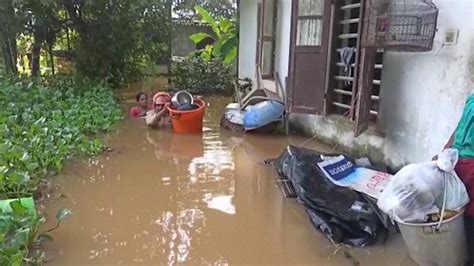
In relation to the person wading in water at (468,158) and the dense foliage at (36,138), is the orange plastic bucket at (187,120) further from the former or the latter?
the person wading in water at (468,158)

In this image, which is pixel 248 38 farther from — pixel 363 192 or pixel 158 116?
pixel 363 192

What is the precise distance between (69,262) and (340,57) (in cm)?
371

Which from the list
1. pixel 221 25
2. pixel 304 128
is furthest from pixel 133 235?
pixel 221 25

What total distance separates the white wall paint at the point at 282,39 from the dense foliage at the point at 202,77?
394cm

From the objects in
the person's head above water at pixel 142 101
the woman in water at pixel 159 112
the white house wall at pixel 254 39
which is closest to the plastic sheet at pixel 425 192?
the white house wall at pixel 254 39

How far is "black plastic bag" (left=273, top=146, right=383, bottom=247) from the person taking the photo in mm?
2830

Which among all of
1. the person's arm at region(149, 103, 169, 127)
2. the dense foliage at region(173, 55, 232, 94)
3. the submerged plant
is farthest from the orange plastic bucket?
the dense foliage at region(173, 55, 232, 94)

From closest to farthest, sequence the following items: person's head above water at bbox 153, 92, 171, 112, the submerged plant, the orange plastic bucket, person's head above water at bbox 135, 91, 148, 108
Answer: the submerged plant, the orange plastic bucket, person's head above water at bbox 153, 92, 171, 112, person's head above water at bbox 135, 91, 148, 108

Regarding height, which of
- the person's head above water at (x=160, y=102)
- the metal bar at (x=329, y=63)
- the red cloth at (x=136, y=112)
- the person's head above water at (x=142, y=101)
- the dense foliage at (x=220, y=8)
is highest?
the dense foliage at (x=220, y=8)

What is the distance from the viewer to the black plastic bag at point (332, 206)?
9.29 feet

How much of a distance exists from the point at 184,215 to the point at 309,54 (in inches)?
103

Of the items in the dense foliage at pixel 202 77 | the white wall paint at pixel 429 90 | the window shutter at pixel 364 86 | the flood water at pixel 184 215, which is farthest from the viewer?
the dense foliage at pixel 202 77

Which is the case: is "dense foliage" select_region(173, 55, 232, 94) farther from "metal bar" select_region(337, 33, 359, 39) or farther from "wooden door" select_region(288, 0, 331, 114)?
"metal bar" select_region(337, 33, 359, 39)

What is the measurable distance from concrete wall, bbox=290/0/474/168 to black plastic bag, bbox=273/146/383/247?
829 millimetres
